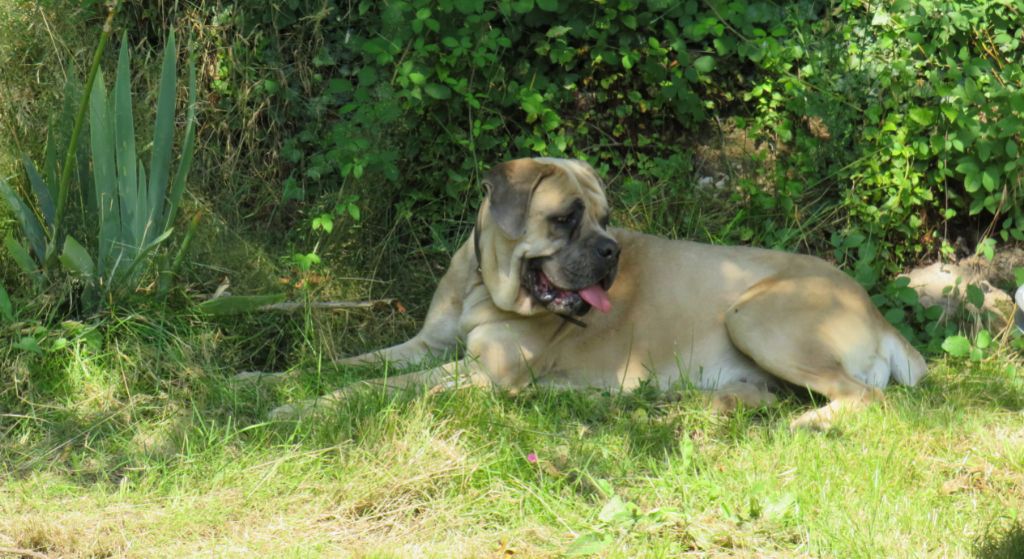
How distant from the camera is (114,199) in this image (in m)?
4.45

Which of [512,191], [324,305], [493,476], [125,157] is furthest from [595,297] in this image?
[125,157]

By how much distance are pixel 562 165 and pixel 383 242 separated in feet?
4.47

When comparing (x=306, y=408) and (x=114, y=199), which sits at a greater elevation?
(x=114, y=199)

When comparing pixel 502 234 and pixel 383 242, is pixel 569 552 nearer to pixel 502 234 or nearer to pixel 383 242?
pixel 502 234

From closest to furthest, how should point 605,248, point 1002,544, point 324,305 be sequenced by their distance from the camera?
point 1002,544, point 605,248, point 324,305

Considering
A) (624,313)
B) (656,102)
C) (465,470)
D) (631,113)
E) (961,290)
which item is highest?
(656,102)

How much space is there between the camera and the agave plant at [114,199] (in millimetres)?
4387

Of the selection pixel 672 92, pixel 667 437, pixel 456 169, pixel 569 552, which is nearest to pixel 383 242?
pixel 456 169

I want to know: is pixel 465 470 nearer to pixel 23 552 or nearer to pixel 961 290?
pixel 23 552

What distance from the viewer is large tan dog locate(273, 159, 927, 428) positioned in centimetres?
441

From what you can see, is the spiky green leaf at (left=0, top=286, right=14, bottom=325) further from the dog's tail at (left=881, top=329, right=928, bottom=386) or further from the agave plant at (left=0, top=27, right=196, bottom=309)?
the dog's tail at (left=881, top=329, right=928, bottom=386)

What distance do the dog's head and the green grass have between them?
39 cm

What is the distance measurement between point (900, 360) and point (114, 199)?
316 cm

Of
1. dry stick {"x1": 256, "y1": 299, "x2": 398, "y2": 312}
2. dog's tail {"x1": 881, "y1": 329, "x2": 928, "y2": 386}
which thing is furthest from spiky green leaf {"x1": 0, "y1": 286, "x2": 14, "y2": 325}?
dog's tail {"x1": 881, "y1": 329, "x2": 928, "y2": 386}
